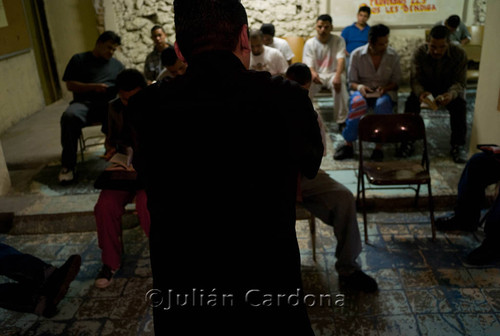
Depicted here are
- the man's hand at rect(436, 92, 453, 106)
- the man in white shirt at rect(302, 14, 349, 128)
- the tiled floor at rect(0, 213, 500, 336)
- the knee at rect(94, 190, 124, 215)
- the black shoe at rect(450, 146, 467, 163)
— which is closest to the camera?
the tiled floor at rect(0, 213, 500, 336)

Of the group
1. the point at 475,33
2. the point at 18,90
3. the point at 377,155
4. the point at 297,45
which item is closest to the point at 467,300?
the point at 377,155

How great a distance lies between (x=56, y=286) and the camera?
2963 mm

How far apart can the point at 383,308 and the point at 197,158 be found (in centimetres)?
222

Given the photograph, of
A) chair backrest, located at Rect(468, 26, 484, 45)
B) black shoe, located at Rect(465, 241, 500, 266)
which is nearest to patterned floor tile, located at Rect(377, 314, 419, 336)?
black shoe, located at Rect(465, 241, 500, 266)

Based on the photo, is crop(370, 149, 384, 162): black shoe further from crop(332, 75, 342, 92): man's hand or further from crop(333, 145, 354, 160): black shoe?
crop(332, 75, 342, 92): man's hand

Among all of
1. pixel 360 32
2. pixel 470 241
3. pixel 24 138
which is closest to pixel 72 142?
pixel 24 138

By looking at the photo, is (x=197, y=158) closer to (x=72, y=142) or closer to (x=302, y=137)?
(x=302, y=137)

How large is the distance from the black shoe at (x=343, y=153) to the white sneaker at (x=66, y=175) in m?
3.02

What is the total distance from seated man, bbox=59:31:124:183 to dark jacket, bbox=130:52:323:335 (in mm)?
3906

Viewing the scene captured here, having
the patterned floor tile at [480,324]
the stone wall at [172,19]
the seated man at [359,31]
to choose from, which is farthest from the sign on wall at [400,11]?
the patterned floor tile at [480,324]

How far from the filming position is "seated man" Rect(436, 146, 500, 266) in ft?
10.8

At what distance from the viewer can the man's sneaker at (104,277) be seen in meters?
3.27

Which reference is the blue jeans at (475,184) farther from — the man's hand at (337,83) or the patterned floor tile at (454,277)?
the man's hand at (337,83)

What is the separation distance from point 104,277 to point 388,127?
275 cm
